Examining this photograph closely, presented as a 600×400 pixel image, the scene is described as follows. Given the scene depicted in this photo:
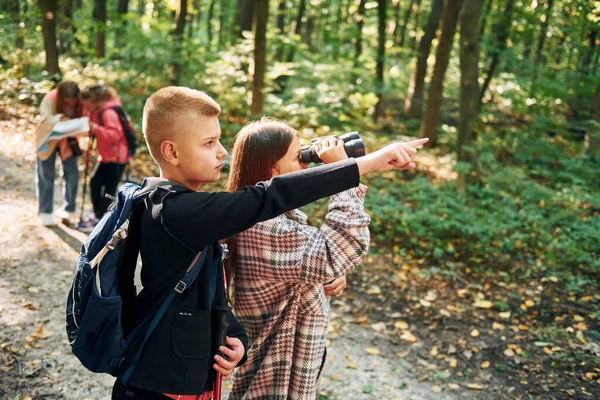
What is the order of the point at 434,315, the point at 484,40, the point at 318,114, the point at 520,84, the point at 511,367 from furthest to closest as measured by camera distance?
the point at 484,40 → the point at 520,84 → the point at 318,114 → the point at 434,315 → the point at 511,367

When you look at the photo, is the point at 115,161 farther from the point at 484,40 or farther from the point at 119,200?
the point at 484,40

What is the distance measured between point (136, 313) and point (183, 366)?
26 centimetres

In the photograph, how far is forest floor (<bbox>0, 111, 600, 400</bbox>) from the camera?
405 centimetres

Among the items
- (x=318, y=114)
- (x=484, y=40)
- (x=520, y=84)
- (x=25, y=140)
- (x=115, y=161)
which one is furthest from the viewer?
(x=484, y=40)

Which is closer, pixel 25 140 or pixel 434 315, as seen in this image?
pixel 434 315

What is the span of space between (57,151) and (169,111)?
5.29 meters

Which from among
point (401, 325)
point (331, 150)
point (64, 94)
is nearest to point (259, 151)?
point (331, 150)

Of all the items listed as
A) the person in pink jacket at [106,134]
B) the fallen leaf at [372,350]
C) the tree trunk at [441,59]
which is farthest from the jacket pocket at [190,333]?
the tree trunk at [441,59]

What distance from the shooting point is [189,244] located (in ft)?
5.31

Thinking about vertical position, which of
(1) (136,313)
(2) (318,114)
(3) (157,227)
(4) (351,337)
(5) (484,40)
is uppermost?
(5) (484,40)

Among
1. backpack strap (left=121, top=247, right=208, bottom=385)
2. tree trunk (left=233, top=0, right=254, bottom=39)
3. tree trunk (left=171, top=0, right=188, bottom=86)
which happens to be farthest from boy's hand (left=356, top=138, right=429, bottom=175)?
tree trunk (left=233, top=0, right=254, bottom=39)

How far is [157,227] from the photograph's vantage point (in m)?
1.68

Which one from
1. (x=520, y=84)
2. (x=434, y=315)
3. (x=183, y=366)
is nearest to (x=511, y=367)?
(x=434, y=315)

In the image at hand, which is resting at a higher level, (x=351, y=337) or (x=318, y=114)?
(x=318, y=114)
